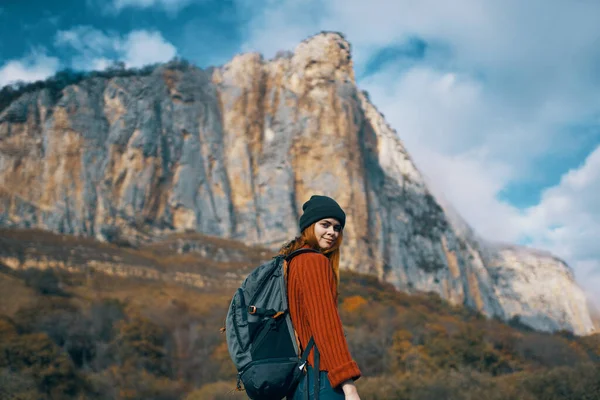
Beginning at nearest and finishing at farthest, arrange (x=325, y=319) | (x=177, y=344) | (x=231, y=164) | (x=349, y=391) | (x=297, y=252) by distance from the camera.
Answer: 1. (x=349, y=391)
2. (x=325, y=319)
3. (x=297, y=252)
4. (x=177, y=344)
5. (x=231, y=164)

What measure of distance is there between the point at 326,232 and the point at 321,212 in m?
0.09

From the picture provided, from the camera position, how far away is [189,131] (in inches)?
2707

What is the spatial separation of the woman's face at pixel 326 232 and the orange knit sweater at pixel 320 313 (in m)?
0.19

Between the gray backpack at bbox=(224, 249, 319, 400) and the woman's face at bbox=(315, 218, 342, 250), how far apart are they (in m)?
0.16

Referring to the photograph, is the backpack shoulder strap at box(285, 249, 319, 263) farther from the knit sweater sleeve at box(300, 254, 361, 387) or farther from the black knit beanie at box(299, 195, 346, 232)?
the black knit beanie at box(299, 195, 346, 232)

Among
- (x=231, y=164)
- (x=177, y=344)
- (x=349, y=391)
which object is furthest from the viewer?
(x=231, y=164)

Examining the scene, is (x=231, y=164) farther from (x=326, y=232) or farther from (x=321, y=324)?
(x=321, y=324)

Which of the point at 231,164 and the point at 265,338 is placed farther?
the point at 231,164

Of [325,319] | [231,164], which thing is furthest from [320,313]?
[231,164]

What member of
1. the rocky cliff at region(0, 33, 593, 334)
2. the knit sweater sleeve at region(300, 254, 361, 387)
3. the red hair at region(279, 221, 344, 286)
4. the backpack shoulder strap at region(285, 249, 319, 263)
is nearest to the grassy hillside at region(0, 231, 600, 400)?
the rocky cliff at region(0, 33, 593, 334)

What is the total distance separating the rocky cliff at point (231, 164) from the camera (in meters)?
61.1

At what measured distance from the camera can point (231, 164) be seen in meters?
68.8

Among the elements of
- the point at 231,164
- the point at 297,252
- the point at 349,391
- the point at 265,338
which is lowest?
the point at 349,391

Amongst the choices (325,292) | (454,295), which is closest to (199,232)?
(454,295)
